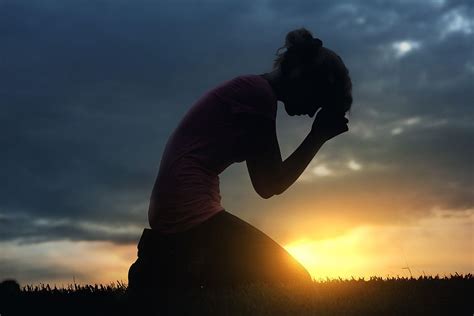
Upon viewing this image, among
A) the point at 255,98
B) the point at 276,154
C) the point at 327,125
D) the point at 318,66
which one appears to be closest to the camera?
the point at 255,98

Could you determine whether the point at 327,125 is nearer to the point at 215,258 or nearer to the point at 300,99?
the point at 300,99

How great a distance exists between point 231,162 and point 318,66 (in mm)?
1095

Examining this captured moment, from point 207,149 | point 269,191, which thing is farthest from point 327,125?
point 207,149

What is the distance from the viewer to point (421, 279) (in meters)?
8.71

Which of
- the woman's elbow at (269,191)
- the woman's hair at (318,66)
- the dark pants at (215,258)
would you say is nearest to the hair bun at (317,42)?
the woman's hair at (318,66)

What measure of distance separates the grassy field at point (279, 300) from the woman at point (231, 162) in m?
0.14

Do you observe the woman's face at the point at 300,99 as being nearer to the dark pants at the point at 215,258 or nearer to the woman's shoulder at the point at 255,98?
the woman's shoulder at the point at 255,98

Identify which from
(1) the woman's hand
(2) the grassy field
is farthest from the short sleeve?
(2) the grassy field

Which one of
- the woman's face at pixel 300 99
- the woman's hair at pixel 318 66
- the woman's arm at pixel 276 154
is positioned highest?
the woman's hair at pixel 318 66

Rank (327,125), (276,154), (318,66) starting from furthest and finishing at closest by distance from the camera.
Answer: (327,125)
(318,66)
(276,154)

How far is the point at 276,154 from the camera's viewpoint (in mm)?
5523

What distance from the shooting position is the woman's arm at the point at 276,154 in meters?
5.41

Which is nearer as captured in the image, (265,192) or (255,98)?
(255,98)

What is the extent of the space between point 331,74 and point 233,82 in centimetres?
84
